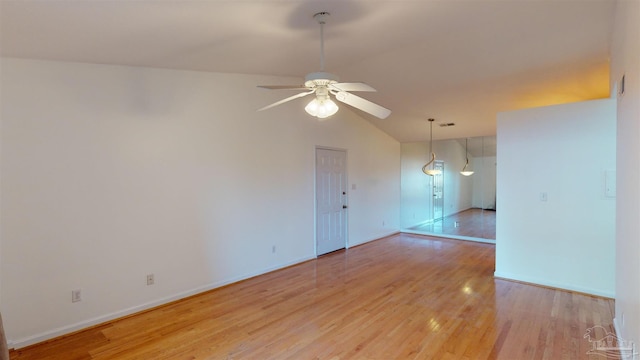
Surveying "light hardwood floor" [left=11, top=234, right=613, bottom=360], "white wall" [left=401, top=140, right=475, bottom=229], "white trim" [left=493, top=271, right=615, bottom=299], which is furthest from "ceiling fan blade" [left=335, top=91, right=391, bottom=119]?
"white wall" [left=401, top=140, right=475, bottom=229]

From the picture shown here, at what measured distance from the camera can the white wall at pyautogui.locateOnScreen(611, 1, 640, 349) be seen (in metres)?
1.74

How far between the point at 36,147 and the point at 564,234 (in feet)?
19.6

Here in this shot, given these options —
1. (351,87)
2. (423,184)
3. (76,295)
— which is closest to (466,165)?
(423,184)

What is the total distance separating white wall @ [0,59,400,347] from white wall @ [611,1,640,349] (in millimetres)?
3859

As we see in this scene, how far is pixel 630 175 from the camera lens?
1.97 m

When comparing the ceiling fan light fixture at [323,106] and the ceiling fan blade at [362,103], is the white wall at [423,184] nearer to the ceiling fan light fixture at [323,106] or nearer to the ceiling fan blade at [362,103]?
the ceiling fan blade at [362,103]

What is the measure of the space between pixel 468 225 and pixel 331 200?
387 centimetres

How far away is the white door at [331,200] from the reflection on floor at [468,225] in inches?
108

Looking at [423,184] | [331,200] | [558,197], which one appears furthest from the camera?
[423,184]

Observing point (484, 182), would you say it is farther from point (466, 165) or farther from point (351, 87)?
point (351, 87)

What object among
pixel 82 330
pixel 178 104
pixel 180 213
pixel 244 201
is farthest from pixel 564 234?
pixel 82 330

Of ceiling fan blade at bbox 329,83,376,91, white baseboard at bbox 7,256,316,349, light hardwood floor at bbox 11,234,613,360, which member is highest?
ceiling fan blade at bbox 329,83,376,91

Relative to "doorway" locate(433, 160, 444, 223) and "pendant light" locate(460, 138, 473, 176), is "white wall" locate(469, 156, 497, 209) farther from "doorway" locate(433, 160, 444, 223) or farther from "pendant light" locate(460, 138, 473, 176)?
"doorway" locate(433, 160, 444, 223)

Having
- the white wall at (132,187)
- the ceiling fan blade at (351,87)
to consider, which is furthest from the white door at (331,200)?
the ceiling fan blade at (351,87)
